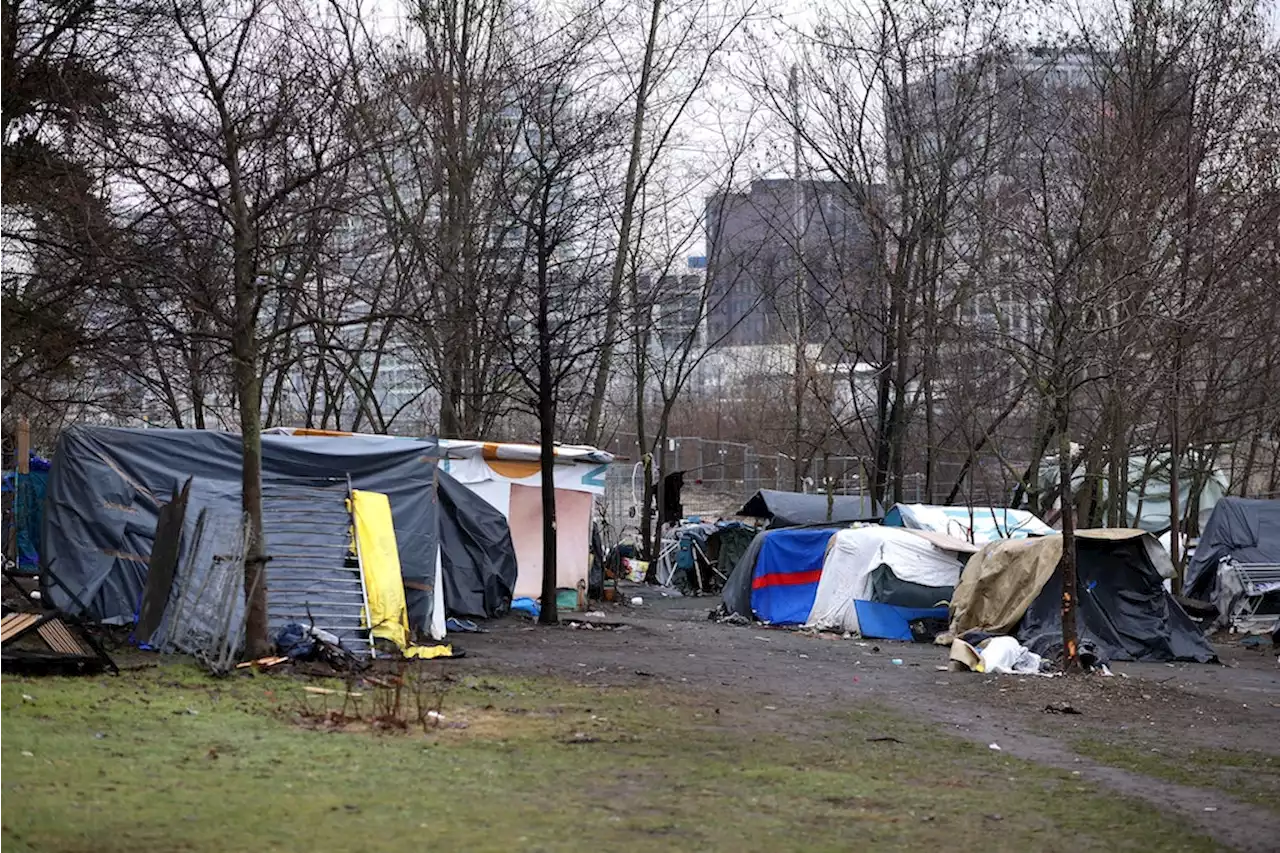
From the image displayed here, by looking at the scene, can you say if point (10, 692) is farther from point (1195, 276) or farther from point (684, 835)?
point (1195, 276)

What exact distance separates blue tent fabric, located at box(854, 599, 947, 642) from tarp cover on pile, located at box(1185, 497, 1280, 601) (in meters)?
7.25

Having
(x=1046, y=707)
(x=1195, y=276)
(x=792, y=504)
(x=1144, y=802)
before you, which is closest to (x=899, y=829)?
(x=1144, y=802)

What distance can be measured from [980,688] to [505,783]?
803 centimetres

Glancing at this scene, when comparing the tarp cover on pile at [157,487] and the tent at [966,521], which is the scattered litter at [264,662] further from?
the tent at [966,521]

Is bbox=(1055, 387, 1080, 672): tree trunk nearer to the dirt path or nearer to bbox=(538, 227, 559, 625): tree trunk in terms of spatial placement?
the dirt path

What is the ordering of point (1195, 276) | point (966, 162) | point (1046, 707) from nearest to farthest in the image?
point (1046, 707) → point (1195, 276) → point (966, 162)

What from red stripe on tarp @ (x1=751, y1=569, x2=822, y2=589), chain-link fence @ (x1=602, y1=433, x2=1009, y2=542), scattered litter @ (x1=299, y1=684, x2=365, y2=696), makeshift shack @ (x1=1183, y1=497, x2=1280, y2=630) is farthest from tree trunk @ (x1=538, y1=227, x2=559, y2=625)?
chain-link fence @ (x1=602, y1=433, x2=1009, y2=542)

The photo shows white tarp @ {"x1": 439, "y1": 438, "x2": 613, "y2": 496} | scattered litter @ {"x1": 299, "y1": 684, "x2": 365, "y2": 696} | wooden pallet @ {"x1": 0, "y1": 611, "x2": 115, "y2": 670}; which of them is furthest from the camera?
white tarp @ {"x1": 439, "y1": 438, "x2": 613, "y2": 496}

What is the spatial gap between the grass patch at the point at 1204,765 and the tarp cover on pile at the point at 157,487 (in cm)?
871

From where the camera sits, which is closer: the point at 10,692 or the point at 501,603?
the point at 10,692

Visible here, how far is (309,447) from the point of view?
1839 cm

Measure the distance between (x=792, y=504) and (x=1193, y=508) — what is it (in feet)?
30.4

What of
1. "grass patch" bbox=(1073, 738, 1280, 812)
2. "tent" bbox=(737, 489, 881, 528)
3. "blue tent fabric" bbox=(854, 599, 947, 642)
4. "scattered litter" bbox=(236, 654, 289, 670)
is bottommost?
"blue tent fabric" bbox=(854, 599, 947, 642)

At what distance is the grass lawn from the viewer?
6418 mm
